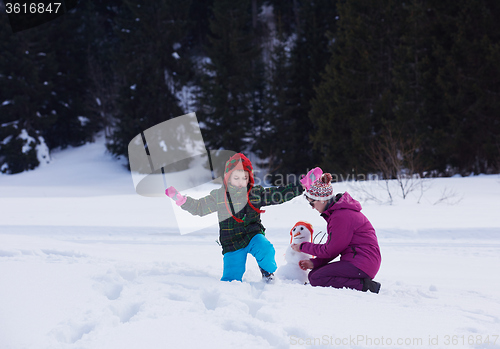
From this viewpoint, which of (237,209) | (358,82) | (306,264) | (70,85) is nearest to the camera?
(237,209)

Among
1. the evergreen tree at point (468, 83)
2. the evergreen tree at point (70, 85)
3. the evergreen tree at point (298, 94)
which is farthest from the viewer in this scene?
the evergreen tree at point (70, 85)

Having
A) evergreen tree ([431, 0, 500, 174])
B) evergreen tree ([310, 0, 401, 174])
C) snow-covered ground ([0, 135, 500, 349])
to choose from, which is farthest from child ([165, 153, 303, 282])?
evergreen tree ([310, 0, 401, 174])

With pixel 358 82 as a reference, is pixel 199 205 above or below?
below

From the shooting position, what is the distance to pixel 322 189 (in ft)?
11.4

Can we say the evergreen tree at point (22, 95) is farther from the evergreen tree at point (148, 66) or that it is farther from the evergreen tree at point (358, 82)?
the evergreen tree at point (358, 82)

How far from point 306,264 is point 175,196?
139cm

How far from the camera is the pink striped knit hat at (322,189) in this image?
3.47m

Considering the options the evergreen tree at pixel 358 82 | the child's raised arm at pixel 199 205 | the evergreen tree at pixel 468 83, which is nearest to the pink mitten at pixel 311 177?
the child's raised arm at pixel 199 205

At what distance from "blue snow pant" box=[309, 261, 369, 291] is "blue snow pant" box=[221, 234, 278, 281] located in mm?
441

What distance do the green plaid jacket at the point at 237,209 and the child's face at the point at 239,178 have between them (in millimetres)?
39

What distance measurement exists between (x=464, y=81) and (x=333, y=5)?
1214 cm

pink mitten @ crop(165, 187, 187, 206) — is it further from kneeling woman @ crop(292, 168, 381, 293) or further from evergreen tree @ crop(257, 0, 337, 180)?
evergreen tree @ crop(257, 0, 337, 180)

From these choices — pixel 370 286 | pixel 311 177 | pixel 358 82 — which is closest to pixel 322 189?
pixel 311 177

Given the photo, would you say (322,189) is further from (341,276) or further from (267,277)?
(267,277)
